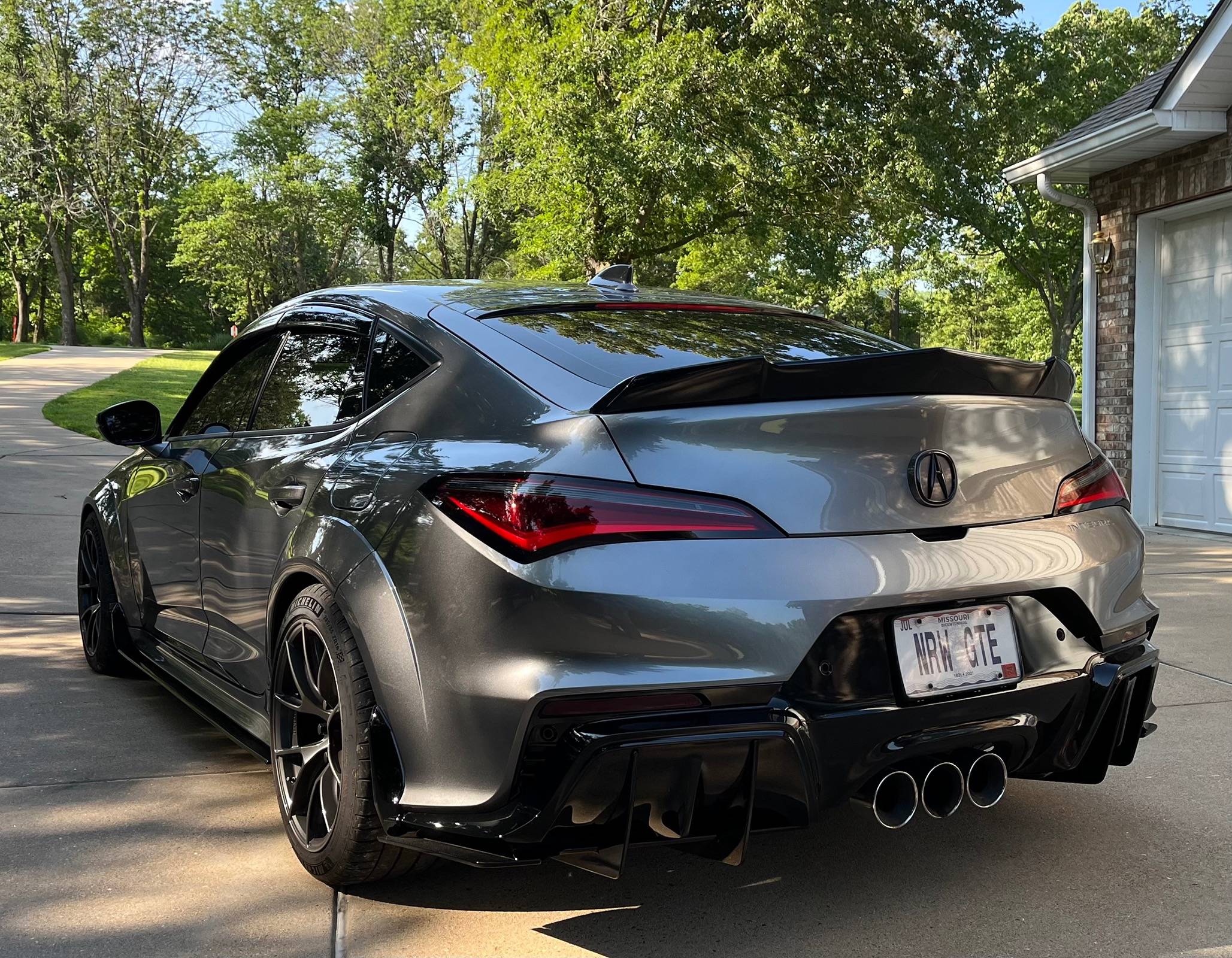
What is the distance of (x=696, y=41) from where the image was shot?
64.9 ft

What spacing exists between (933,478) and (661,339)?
772mm

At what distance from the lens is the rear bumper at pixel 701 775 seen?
2.23m

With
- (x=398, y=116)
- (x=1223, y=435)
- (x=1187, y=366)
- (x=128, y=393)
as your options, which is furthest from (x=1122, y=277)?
(x=398, y=116)

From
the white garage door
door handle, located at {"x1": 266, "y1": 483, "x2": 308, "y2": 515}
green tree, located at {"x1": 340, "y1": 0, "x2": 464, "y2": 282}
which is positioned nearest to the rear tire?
door handle, located at {"x1": 266, "y1": 483, "x2": 308, "y2": 515}

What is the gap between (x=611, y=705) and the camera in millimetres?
2240

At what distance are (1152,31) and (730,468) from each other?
32.5m

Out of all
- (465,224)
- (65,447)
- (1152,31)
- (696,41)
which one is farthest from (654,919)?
(465,224)

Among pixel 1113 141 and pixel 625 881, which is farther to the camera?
pixel 1113 141

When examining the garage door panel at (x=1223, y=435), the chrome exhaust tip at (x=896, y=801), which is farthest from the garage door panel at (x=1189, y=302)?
the chrome exhaust tip at (x=896, y=801)

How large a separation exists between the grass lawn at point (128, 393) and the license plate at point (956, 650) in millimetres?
10671

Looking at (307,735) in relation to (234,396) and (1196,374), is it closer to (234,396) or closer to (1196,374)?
(234,396)

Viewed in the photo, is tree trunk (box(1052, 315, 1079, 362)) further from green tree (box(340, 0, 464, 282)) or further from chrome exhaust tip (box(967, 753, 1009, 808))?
chrome exhaust tip (box(967, 753, 1009, 808))

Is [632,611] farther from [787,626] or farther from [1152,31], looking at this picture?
[1152,31]

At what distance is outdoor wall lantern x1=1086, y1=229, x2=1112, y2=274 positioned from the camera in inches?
424
